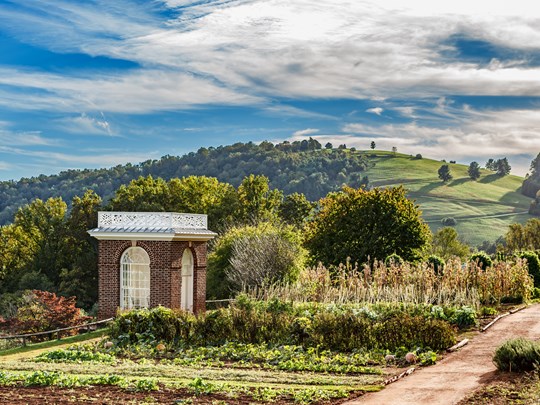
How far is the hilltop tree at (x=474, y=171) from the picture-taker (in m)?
119

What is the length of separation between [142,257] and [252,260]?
839 centimetres

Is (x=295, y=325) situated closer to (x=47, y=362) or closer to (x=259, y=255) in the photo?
(x=47, y=362)

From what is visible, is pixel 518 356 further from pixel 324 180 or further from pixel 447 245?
pixel 324 180

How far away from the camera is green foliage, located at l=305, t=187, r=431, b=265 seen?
35.5 metres

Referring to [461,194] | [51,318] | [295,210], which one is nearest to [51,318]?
[51,318]

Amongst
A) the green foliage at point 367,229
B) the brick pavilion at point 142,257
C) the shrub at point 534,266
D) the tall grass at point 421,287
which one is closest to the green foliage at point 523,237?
the green foliage at point 367,229

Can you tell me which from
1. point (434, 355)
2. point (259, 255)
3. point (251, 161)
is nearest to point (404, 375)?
point (434, 355)

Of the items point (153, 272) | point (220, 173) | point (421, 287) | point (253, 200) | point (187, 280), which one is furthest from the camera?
point (220, 173)

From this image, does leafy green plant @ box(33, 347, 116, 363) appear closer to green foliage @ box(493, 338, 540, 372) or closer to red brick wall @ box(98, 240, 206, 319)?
red brick wall @ box(98, 240, 206, 319)

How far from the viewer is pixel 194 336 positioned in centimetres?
1875

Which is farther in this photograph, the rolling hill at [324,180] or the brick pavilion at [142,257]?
the rolling hill at [324,180]

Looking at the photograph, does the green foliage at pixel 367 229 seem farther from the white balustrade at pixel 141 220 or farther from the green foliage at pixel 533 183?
the green foliage at pixel 533 183

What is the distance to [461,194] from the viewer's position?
4328 inches

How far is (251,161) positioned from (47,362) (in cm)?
9339
